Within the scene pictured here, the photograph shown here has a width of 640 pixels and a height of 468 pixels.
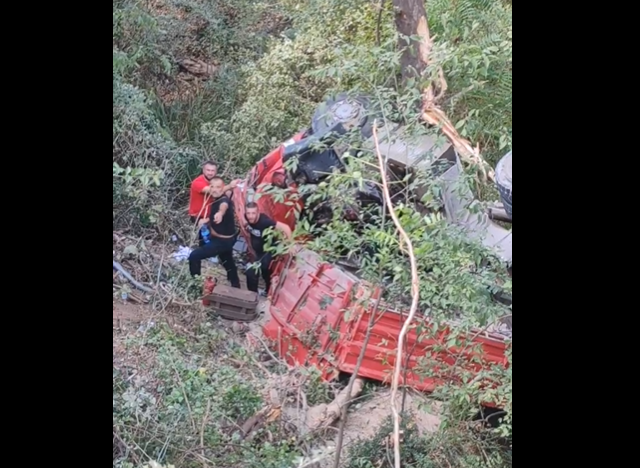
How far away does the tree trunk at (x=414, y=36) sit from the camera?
3137 millimetres

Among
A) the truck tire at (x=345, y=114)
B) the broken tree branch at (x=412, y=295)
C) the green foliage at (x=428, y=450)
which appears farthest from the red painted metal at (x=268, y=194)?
the green foliage at (x=428, y=450)

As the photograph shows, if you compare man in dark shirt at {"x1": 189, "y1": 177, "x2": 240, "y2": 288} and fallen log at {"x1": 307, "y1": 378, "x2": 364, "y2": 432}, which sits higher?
man in dark shirt at {"x1": 189, "y1": 177, "x2": 240, "y2": 288}

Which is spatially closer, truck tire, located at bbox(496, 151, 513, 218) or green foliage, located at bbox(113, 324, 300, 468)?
truck tire, located at bbox(496, 151, 513, 218)

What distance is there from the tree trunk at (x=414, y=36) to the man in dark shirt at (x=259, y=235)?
0.84 meters

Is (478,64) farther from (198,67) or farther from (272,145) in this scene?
(198,67)

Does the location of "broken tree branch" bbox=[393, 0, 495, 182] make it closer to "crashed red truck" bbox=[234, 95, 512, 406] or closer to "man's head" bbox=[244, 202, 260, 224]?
"crashed red truck" bbox=[234, 95, 512, 406]

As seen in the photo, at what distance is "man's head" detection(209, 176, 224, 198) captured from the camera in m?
3.29

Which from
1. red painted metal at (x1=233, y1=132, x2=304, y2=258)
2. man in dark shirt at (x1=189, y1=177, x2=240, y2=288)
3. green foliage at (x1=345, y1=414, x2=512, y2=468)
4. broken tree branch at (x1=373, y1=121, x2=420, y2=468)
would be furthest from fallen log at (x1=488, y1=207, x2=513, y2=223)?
man in dark shirt at (x1=189, y1=177, x2=240, y2=288)

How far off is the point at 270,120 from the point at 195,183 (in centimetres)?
44

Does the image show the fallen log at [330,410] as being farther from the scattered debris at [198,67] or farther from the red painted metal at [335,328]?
the scattered debris at [198,67]

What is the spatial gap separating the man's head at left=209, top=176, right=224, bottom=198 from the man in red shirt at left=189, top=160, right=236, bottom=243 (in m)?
0.01
